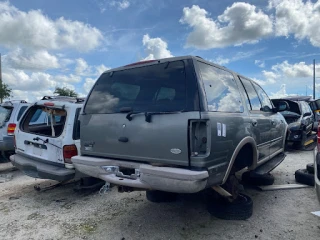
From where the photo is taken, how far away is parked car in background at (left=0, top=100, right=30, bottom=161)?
6594mm

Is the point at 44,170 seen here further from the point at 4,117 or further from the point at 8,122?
the point at 4,117

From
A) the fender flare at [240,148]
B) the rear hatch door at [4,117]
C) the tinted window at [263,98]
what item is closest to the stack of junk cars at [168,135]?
the fender flare at [240,148]

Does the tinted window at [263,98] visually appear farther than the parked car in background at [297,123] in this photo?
No

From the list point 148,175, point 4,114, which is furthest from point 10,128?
point 148,175

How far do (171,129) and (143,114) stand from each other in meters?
0.44

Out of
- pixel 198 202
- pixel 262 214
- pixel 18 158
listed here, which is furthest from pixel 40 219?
pixel 262 214

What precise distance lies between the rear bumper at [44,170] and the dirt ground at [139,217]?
1.74ft

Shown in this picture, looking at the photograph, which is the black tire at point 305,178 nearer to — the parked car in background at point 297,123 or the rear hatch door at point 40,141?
the parked car in background at point 297,123

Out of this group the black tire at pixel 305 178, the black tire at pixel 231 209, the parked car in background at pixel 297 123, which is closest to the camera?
the black tire at pixel 231 209

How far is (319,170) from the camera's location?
2.90 metres

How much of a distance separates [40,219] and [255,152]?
3383 millimetres

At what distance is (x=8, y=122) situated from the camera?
671cm

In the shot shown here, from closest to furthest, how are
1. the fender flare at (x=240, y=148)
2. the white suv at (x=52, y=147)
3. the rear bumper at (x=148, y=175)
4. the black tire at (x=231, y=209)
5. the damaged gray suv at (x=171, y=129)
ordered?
the rear bumper at (x=148, y=175) < the damaged gray suv at (x=171, y=129) < the fender flare at (x=240, y=148) < the black tire at (x=231, y=209) < the white suv at (x=52, y=147)

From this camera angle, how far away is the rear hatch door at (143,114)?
2.82 metres
